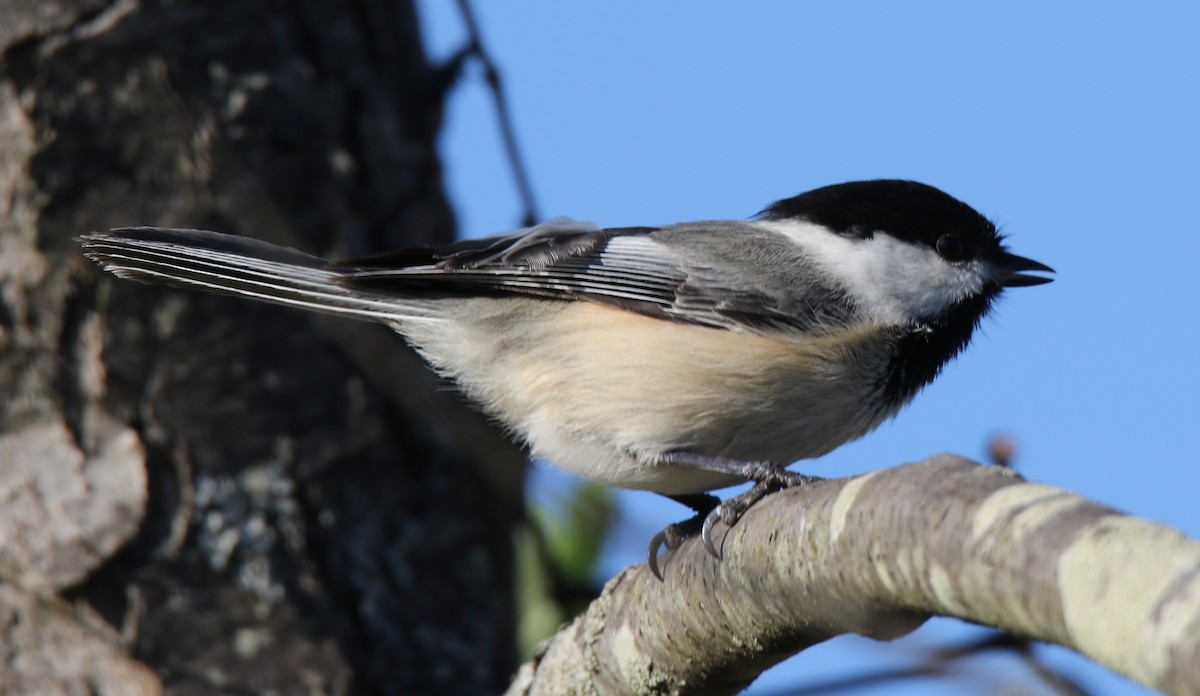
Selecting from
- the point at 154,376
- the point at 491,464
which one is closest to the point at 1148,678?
the point at 491,464

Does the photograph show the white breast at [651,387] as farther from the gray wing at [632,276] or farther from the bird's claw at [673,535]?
the bird's claw at [673,535]

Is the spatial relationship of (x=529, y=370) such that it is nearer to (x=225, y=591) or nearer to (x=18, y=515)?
(x=225, y=591)

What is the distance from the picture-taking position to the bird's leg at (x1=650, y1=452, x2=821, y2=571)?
2.37 meters

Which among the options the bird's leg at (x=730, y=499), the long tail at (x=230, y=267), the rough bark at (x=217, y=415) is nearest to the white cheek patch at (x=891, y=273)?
the bird's leg at (x=730, y=499)

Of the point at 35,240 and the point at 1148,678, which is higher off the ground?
the point at 35,240

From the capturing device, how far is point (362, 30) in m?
3.77

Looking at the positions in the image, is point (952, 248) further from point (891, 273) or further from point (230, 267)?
point (230, 267)

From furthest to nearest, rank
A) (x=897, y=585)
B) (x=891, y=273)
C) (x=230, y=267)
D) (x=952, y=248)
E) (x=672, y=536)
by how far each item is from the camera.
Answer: (x=952, y=248) → (x=891, y=273) → (x=230, y=267) → (x=672, y=536) → (x=897, y=585)

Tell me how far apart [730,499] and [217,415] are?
143cm

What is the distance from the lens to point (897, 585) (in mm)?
1634

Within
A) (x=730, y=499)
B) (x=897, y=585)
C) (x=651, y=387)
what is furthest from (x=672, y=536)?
(x=897, y=585)

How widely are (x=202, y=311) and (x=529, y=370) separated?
86cm

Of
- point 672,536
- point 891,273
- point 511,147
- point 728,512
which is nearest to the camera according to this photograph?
point 728,512

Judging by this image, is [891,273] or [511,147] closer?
[891,273]
